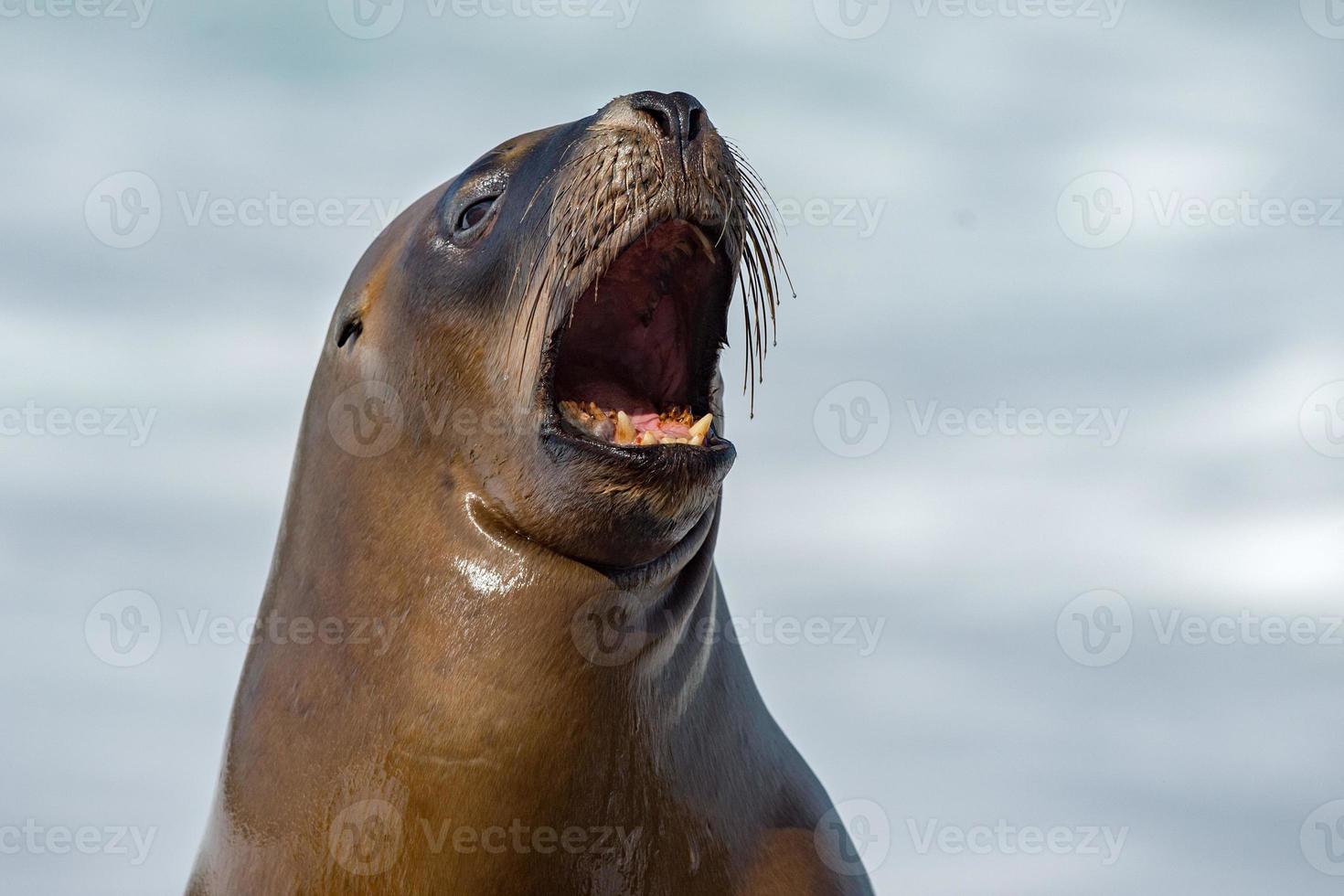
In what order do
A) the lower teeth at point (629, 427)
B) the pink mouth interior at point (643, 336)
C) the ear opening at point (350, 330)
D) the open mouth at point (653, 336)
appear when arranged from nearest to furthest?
the lower teeth at point (629, 427) → the open mouth at point (653, 336) → the pink mouth interior at point (643, 336) → the ear opening at point (350, 330)

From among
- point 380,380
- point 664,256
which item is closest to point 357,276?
point 380,380

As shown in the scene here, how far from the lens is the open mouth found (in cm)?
629

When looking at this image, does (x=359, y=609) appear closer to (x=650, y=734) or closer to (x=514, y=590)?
(x=514, y=590)

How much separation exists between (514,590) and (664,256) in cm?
155

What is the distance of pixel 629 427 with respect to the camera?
5.98 meters

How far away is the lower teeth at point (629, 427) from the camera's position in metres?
5.84

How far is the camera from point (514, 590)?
578 cm

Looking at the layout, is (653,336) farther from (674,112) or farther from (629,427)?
(674,112)

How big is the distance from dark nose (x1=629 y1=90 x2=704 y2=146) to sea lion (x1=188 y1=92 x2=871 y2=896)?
0.5 inches

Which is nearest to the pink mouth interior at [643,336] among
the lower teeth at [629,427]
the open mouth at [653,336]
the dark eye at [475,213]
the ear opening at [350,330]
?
the open mouth at [653,336]

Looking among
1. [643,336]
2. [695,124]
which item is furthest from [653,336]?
[695,124]

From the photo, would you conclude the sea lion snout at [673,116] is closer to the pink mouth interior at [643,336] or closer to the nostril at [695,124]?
the nostril at [695,124]

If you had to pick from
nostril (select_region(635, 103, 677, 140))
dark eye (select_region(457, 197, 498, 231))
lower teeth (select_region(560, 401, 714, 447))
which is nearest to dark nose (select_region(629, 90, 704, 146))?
nostril (select_region(635, 103, 677, 140))

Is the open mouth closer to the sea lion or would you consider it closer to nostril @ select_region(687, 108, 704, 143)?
the sea lion
